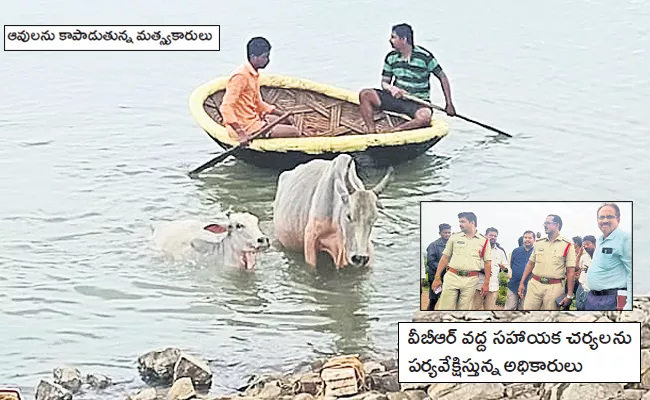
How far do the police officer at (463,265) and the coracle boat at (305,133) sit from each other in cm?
27

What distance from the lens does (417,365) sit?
111 inches

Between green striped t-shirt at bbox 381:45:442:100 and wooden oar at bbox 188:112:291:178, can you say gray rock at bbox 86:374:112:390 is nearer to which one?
wooden oar at bbox 188:112:291:178

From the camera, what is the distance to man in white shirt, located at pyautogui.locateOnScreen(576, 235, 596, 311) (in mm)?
2812

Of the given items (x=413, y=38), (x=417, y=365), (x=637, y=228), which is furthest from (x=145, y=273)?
(x=637, y=228)

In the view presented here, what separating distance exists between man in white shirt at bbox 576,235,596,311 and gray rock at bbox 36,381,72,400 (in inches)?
58.8

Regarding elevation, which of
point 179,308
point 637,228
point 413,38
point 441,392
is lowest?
point 441,392

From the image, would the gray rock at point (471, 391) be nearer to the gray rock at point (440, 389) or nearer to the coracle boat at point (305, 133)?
the gray rock at point (440, 389)

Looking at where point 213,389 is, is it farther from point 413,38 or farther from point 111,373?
point 413,38

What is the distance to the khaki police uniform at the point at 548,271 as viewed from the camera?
281cm

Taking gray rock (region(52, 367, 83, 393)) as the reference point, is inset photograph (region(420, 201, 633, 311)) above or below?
above

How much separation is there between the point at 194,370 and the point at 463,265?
32.7 inches

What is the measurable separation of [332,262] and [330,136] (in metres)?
0.36

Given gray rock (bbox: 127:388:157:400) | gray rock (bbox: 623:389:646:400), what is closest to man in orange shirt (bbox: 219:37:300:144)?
gray rock (bbox: 127:388:157:400)

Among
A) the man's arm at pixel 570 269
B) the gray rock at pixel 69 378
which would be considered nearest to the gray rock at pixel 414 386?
the man's arm at pixel 570 269
